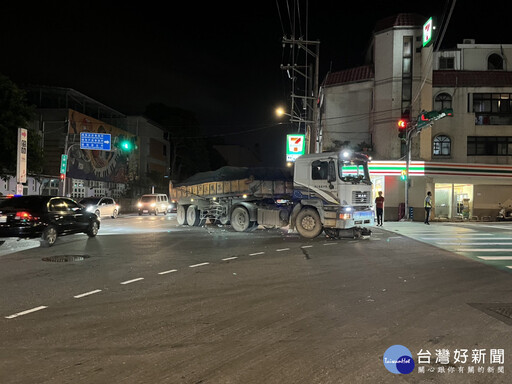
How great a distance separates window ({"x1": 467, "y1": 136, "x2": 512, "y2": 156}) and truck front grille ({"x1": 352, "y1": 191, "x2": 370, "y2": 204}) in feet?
59.8

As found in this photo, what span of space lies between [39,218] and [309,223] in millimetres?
8932

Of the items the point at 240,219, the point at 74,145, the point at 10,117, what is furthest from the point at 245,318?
the point at 74,145

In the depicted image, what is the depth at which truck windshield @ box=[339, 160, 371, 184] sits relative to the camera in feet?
48.9

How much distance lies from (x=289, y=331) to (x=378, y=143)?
82.5ft

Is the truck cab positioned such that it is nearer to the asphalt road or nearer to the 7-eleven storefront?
the asphalt road

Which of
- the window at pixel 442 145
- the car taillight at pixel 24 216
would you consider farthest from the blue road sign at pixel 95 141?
the window at pixel 442 145

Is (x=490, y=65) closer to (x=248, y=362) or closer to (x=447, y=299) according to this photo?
(x=447, y=299)

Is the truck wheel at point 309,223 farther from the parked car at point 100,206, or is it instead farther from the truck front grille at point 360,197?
the parked car at point 100,206

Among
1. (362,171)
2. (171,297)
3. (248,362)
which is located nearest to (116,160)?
(362,171)

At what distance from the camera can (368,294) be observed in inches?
275

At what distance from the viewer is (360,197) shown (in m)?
14.9
